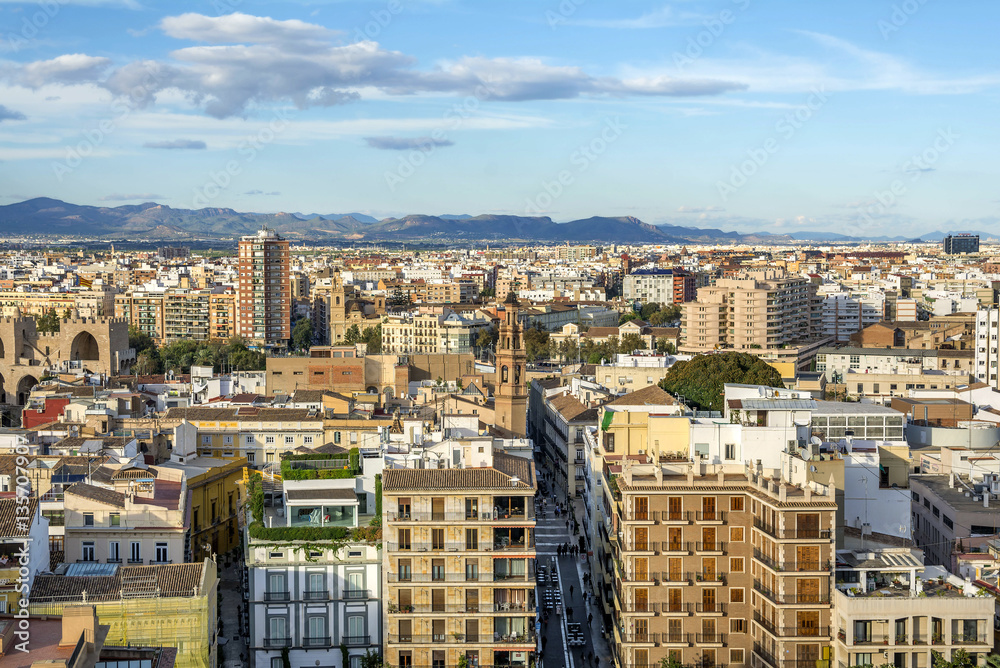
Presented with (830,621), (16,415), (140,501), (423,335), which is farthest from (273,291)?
(830,621)

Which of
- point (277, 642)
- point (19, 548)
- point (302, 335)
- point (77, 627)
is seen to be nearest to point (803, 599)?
point (277, 642)

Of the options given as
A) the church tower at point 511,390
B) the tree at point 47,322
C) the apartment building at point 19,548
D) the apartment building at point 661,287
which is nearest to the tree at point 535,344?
the tree at point 47,322

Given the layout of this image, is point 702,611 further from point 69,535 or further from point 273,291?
point 273,291

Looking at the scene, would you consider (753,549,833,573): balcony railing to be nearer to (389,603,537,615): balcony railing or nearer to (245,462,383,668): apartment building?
(389,603,537,615): balcony railing

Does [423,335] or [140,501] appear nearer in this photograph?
[140,501]

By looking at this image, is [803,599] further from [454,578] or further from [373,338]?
[373,338]

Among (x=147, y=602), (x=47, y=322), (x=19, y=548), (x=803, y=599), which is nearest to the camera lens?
(x=147, y=602)
